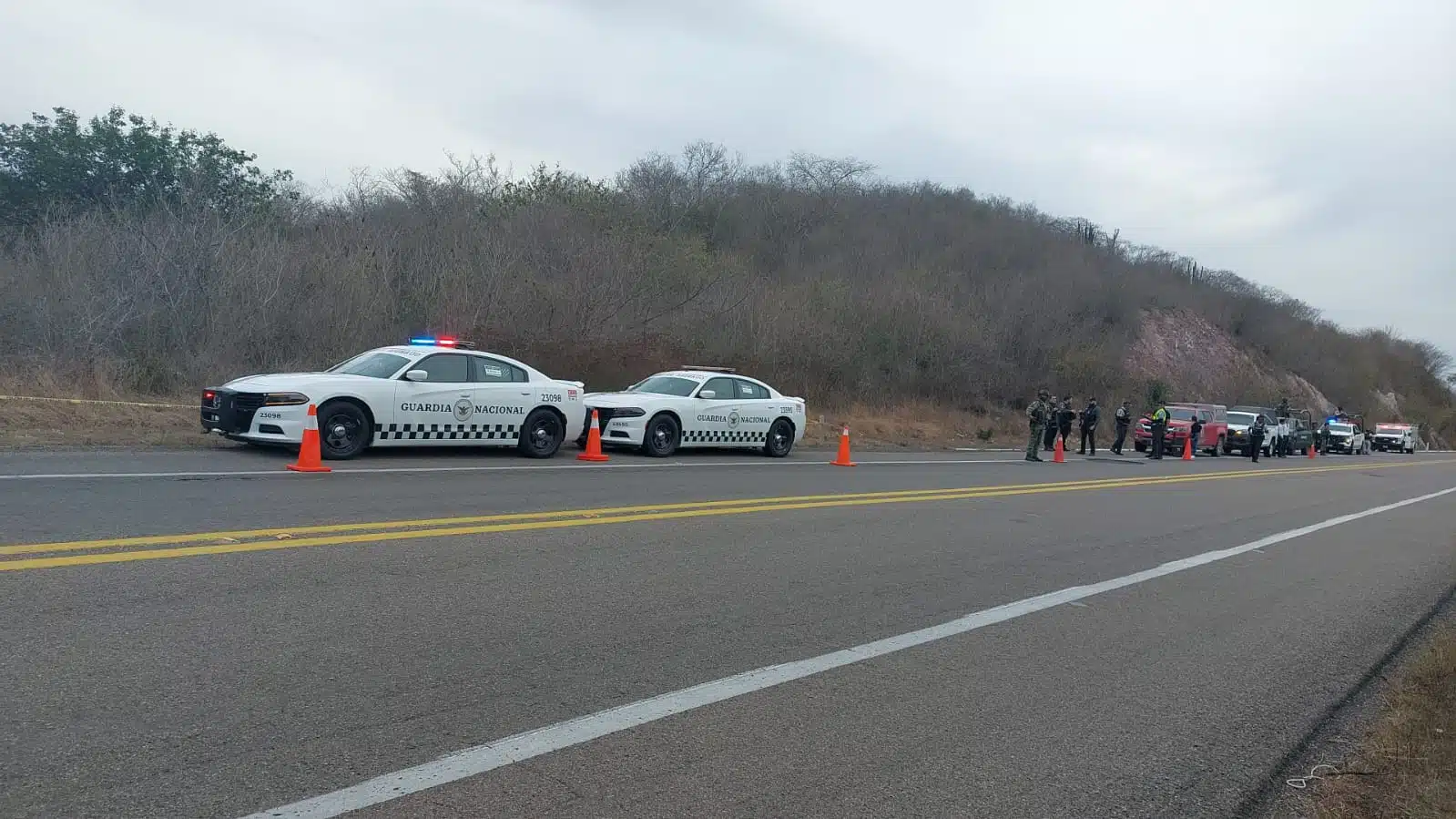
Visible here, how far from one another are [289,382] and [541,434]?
148 inches

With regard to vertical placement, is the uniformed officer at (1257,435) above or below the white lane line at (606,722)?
Answer: above

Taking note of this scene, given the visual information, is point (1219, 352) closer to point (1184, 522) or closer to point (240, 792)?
point (1184, 522)

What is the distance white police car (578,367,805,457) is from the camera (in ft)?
57.1

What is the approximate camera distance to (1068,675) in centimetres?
596

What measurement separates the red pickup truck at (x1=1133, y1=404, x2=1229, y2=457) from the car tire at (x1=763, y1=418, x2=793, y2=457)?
1665 cm

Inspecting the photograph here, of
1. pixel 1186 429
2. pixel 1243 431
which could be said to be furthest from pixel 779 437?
pixel 1243 431

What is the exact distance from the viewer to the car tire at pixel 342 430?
13180 millimetres

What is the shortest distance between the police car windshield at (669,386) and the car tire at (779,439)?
2.00 m

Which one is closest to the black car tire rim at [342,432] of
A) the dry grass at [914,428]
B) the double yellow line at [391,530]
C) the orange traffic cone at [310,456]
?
the orange traffic cone at [310,456]

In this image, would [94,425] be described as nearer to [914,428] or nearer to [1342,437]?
[914,428]

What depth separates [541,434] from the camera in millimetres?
15797

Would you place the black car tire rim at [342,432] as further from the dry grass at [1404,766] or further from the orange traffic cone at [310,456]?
the dry grass at [1404,766]

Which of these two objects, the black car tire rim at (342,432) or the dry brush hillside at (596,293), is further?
the dry brush hillside at (596,293)

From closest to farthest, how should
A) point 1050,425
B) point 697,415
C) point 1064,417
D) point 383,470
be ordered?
1. point 383,470
2. point 697,415
3. point 1064,417
4. point 1050,425
